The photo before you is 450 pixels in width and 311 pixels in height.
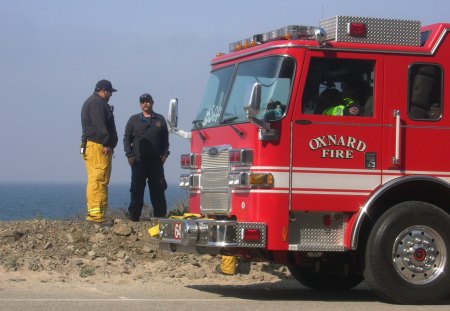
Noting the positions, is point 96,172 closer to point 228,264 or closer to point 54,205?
point 228,264

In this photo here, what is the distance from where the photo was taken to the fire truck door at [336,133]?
10695 mm

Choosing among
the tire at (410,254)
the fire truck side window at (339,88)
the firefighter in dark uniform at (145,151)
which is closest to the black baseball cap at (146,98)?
the firefighter in dark uniform at (145,151)

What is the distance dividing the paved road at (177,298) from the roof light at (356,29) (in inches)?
113

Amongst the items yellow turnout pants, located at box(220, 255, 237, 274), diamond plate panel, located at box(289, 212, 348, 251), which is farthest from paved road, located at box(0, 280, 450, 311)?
diamond plate panel, located at box(289, 212, 348, 251)

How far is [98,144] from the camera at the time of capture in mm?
14188

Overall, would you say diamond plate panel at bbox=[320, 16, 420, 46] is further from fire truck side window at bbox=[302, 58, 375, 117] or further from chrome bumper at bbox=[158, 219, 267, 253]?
chrome bumper at bbox=[158, 219, 267, 253]

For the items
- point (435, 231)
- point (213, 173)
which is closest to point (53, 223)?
point (213, 173)

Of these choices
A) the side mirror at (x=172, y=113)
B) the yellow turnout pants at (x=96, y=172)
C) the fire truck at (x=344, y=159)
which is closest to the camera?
the fire truck at (x=344, y=159)

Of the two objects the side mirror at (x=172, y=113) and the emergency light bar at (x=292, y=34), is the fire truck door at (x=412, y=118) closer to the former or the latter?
the emergency light bar at (x=292, y=34)

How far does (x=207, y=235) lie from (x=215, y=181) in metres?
0.79

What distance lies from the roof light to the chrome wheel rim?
211 cm

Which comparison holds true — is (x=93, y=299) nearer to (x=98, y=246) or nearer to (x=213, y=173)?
(x=213, y=173)

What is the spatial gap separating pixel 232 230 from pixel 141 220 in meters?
4.69

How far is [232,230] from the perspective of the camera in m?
10.7
